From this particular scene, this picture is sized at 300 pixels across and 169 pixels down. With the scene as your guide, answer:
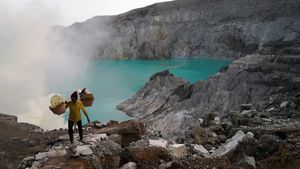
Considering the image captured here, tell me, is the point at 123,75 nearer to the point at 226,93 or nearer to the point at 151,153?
the point at 226,93

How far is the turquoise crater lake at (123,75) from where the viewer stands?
145 feet

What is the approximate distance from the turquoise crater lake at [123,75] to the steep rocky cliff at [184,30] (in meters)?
3.95

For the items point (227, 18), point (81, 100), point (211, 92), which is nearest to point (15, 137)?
point (81, 100)

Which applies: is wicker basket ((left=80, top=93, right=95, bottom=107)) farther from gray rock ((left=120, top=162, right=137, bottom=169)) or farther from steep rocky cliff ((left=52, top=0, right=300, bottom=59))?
steep rocky cliff ((left=52, top=0, right=300, bottom=59))

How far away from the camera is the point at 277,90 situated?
98.9 feet

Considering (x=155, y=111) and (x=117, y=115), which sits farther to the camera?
(x=117, y=115)

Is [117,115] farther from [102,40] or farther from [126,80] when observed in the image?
[102,40]

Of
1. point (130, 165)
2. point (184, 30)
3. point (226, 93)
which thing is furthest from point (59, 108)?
point (184, 30)

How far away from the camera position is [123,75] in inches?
2756

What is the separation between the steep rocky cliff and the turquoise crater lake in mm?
3952

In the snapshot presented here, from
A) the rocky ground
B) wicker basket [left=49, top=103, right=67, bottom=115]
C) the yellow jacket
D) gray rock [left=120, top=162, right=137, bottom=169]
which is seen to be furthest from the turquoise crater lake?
gray rock [left=120, top=162, right=137, bottom=169]

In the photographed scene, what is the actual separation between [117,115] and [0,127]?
23976 mm

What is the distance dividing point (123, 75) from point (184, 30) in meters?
28.2

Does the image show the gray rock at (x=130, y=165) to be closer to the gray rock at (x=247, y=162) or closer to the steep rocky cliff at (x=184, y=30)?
the gray rock at (x=247, y=162)
